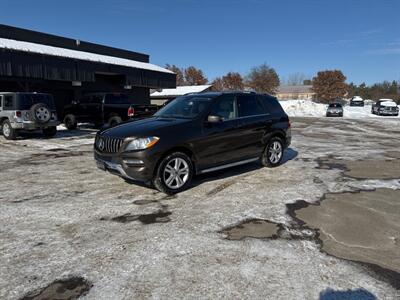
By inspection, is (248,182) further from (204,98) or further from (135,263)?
(135,263)

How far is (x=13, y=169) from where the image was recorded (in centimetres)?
838

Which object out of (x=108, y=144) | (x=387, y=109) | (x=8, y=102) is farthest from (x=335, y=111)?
(x=108, y=144)

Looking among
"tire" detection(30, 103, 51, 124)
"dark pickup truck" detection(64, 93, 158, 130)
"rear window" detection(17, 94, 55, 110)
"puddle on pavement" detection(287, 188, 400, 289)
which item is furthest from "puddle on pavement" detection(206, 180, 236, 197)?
"dark pickup truck" detection(64, 93, 158, 130)

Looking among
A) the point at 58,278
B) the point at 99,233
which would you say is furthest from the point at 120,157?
the point at 58,278

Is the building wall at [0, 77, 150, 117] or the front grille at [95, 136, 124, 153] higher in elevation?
the building wall at [0, 77, 150, 117]

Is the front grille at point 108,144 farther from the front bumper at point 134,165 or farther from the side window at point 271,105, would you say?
the side window at point 271,105

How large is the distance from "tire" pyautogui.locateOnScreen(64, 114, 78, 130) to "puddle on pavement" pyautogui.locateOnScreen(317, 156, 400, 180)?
13509mm

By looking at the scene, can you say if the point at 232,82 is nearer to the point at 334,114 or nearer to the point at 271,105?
the point at 334,114

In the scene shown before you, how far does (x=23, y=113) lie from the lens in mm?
13500

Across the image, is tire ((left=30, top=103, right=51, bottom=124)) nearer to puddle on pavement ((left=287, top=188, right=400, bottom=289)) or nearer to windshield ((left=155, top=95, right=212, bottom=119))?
windshield ((left=155, top=95, right=212, bottom=119))

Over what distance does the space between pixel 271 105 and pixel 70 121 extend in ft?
44.2

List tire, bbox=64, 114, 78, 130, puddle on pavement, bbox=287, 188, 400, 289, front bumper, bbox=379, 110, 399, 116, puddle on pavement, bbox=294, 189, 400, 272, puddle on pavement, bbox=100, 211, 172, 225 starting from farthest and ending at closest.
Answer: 1. front bumper, bbox=379, 110, 399, 116
2. tire, bbox=64, 114, 78, 130
3. puddle on pavement, bbox=100, 211, 172, 225
4. puddle on pavement, bbox=294, 189, 400, 272
5. puddle on pavement, bbox=287, 188, 400, 289

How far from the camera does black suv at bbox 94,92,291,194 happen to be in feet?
18.9

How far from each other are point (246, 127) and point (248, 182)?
3.88ft
